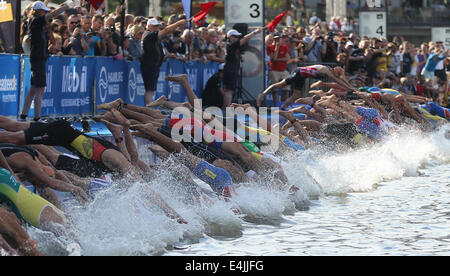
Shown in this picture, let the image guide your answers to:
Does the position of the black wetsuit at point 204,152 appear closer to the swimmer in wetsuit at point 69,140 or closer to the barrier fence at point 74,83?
the swimmer in wetsuit at point 69,140

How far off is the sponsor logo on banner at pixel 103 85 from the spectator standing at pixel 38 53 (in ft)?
7.39

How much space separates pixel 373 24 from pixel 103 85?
14.1m

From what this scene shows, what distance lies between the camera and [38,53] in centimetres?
1262

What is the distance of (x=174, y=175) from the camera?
10211mm

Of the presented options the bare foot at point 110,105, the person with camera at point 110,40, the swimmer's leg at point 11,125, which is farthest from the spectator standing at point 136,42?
the swimmer's leg at point 11,125

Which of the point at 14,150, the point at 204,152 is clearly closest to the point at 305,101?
the point at 204,152

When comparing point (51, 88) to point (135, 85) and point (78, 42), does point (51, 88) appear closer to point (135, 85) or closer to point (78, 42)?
point (78, 42)

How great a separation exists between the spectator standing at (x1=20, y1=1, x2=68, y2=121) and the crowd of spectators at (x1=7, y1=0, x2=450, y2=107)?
87 cm

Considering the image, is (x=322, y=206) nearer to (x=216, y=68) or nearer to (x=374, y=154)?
(x=374, y=154)

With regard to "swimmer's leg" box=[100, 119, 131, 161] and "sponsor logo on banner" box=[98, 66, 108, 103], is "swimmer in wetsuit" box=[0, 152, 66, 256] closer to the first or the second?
"swimmer's leg" box=[100, 119, 131, 161]

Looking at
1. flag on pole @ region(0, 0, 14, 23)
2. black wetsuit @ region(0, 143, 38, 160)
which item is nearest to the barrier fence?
flag on pole @ region(0, 0, 14, 23)

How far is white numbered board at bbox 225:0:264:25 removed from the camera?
19.8 m

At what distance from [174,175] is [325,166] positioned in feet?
13.2

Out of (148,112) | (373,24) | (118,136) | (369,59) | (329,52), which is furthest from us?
(373,24)
